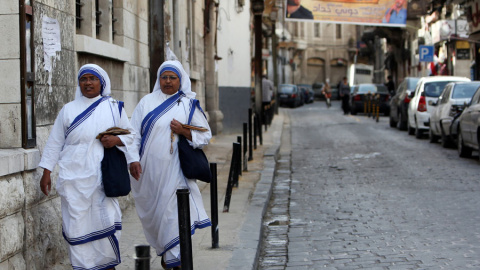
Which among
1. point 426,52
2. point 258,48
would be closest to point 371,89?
Answer: point 426,52

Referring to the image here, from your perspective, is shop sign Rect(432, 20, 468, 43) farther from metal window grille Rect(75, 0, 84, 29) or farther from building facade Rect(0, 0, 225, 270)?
metal window grille Rect(75, 0, 84, 29)

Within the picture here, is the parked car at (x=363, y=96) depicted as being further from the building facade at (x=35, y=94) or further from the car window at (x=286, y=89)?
the building facade at (x=35, y=94)

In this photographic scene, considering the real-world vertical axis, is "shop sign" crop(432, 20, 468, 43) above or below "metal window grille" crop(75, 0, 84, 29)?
above

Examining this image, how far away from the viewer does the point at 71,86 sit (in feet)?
23.2

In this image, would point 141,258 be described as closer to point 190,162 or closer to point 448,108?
point 190,162

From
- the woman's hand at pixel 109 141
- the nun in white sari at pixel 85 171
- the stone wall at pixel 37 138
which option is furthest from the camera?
the woman's hand at pixel 109 141

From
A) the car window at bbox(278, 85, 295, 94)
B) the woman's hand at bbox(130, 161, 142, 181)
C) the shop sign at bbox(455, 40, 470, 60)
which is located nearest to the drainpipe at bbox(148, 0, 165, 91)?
the woman's hand at bbox(130, 161, 142, 181)

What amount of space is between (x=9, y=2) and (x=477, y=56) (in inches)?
1117

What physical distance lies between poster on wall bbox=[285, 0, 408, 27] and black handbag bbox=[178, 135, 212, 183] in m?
22.1

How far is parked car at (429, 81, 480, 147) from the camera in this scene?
1733 cm

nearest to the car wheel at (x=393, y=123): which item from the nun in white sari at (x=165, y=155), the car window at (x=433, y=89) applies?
the car window at (x=433, y=89)

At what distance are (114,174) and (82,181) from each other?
23cm

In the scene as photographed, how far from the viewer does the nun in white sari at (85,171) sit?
5418 mm

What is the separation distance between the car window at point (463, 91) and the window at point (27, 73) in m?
13.8
